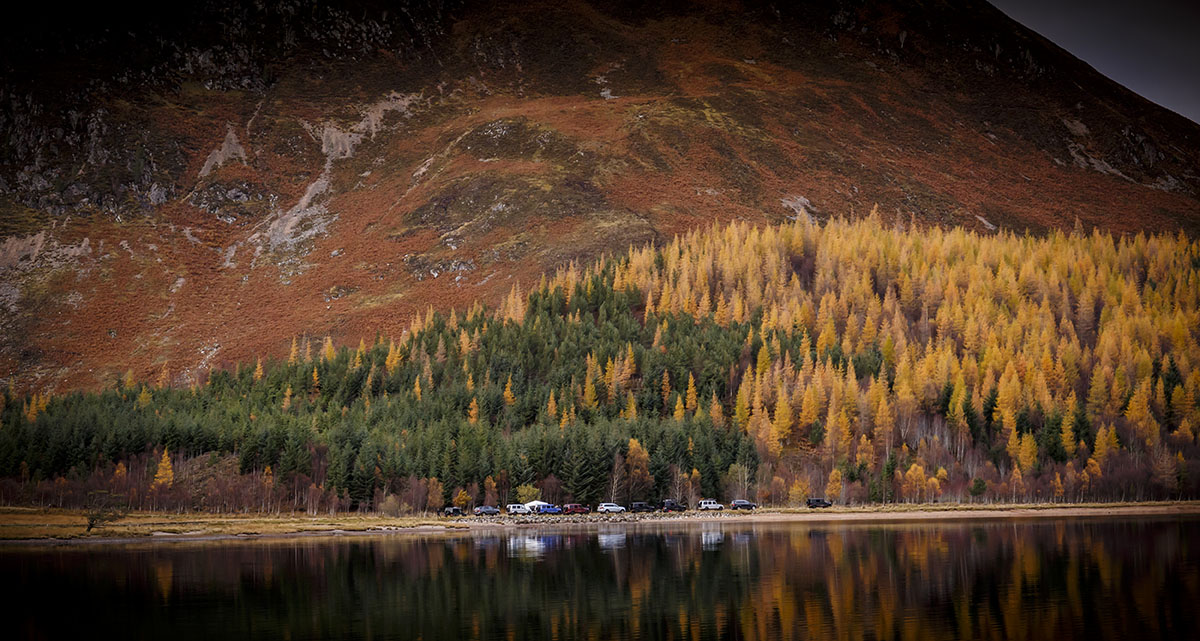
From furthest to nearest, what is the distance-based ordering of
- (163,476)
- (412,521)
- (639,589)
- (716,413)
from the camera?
(716,413)
(163,476)
(412,521)
(639,589)

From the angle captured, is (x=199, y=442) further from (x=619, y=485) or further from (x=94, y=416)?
(x=619, y=485)

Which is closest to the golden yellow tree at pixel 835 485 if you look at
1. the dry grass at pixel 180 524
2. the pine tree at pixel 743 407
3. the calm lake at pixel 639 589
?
the pine tree at pixel 743 407

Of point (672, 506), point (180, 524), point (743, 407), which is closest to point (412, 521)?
point (180, 524)

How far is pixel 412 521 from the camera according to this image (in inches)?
4375

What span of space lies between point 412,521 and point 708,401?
155ft

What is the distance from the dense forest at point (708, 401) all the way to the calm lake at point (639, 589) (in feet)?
106

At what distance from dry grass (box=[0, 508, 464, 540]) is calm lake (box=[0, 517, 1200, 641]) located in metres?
12.3

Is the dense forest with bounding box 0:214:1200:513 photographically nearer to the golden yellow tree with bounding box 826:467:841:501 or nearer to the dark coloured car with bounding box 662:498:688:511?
the golden yellow tree with bounding box 826:467:841:501

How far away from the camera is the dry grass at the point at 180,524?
10288cm

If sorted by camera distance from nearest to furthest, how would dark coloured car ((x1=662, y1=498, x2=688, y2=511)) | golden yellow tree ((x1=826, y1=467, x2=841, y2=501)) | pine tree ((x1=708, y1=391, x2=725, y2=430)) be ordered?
dark coloured car ((x1=662, y1=498, x2=688, y2=511))
golden yellow tree ((x1=826, y1=467, x2=841, y2=501))
pine tree ((x1=708, y1=391, x2=725, y2=430))

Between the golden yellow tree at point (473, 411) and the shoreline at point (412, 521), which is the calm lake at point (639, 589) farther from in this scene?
the golden yellow tree at point (473, 411)

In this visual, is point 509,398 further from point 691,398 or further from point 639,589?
point 639,589

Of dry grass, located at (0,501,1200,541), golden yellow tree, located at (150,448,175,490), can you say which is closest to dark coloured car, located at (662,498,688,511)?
dry grass, located at (0,501,1200,541)

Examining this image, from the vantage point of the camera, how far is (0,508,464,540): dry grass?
338ft
